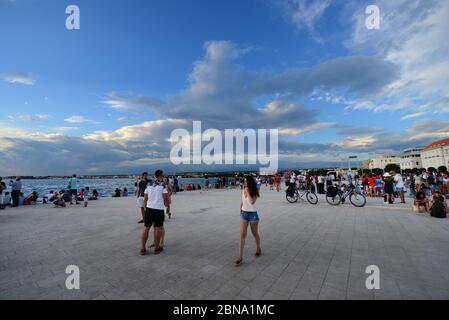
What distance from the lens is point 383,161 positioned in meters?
144

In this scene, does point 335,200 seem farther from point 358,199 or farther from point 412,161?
point 412,161

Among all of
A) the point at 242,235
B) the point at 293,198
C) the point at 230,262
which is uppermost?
the point at 242,235

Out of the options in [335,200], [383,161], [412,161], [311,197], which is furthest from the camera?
[383,161]

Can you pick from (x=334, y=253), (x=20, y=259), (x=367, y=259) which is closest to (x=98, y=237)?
(x=20, y=259)

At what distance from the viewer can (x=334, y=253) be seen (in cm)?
461

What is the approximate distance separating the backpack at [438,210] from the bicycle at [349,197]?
2777 millimetres

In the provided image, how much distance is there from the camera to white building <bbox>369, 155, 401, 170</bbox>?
456 ft

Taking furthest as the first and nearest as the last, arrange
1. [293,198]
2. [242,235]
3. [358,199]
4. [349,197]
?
[293,198]
[349,197]
[358,199]
[242,235]

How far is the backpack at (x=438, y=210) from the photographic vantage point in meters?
7.73

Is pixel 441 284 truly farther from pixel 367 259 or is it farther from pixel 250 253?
pixel 250 253

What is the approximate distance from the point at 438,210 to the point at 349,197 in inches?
143

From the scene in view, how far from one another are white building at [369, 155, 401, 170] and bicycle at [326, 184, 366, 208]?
533ft

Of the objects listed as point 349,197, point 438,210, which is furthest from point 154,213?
point 349,197

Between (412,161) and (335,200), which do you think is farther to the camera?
(412,161)
